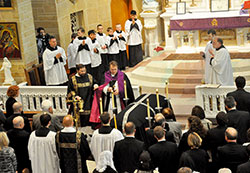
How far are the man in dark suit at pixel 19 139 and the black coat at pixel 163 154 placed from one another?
2.29m

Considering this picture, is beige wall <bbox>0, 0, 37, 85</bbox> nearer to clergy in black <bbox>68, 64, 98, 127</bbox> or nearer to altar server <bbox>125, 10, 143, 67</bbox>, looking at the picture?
altar server <bbox>125, 10, 143, 67</bbox>

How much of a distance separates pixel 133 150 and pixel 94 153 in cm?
99

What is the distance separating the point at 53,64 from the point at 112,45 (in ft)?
10.2

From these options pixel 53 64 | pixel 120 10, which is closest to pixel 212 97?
pixel 53 64

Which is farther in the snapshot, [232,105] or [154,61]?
[154,61]

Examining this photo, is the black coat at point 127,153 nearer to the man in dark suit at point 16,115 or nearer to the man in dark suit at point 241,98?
the man in dark suit at point 16,115

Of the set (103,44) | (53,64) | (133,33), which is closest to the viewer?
(53,64)

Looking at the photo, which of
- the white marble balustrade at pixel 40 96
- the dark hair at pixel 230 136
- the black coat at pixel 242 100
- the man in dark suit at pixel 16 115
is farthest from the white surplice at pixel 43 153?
the white marble balustrade at pixel 40 96

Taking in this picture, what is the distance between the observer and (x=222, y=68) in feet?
37.8

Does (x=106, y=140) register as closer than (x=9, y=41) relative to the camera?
Yes

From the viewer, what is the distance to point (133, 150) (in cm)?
750

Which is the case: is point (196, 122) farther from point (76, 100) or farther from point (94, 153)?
point (76, 100)

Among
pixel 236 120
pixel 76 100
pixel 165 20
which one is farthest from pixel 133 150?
pixel 165 20

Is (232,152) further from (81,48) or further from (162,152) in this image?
(81,48)
